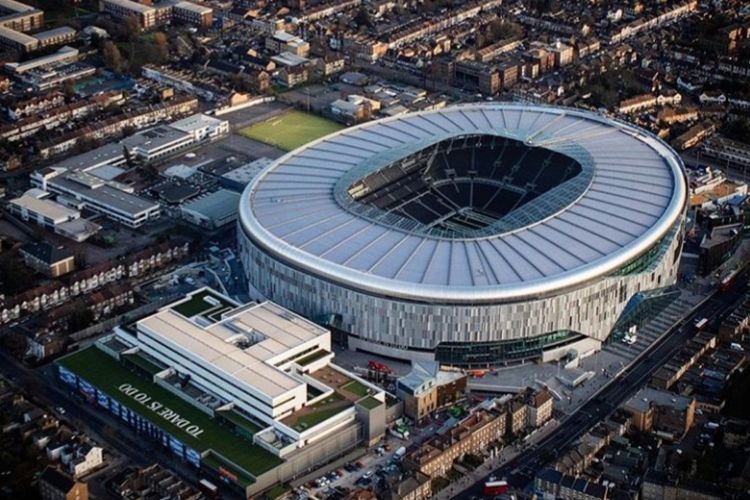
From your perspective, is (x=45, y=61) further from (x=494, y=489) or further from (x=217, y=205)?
(x=494, y=489)

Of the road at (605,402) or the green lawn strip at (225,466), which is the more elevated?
the green lawn strip at (225,466)

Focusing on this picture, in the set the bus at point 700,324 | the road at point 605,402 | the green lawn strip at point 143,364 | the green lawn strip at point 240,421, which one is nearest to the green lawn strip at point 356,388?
the green lawn strip at point 240,421

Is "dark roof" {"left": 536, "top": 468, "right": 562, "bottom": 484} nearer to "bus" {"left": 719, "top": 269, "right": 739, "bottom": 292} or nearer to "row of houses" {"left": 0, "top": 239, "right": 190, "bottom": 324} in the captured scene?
"bus" {"left": 719, "top": 269, "right": 739, "bottom": 292}

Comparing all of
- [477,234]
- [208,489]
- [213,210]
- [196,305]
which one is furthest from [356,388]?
[213,210]

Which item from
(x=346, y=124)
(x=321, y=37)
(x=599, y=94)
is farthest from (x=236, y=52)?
(x=599, y=94)

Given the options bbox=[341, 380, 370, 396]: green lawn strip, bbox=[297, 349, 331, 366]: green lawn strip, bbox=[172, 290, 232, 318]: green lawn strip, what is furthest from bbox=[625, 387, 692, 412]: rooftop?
bbox=[172, 290, 232, 318]: green lawn strip

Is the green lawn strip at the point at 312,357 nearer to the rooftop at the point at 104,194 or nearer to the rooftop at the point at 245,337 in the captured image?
the rooftop at the point at 245,337
